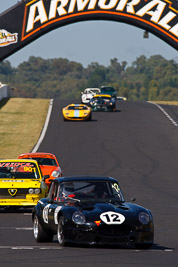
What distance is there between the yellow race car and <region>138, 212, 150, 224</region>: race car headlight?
22.0 ft

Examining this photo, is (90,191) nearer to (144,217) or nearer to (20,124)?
(144,217)

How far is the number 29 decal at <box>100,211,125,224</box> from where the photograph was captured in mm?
11898

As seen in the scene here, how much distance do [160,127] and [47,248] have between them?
37939 millimetres

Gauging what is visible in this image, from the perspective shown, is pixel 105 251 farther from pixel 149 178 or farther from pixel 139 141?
pixel 139 141

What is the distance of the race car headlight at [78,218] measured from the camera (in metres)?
11.9

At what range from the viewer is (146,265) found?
34.3 ft

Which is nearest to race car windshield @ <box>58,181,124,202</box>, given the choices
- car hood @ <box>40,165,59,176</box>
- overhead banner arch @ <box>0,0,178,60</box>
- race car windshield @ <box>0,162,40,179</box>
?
race car windshield @ <box>0,162,40,179</box>

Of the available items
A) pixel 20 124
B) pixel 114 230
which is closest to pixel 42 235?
pixel 114 230

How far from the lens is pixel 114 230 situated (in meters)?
11.9

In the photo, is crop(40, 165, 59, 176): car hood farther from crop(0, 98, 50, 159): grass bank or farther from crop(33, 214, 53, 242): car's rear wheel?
crop(0, 98, 50, 159): grass bank

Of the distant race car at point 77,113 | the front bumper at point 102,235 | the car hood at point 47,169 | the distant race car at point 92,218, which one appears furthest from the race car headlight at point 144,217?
the distant race car at point 77,113

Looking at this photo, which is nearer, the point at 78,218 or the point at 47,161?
the point at 78,218

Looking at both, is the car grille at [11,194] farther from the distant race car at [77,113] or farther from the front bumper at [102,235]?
the distant race car at [77,113]

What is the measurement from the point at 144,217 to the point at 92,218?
90 cm
